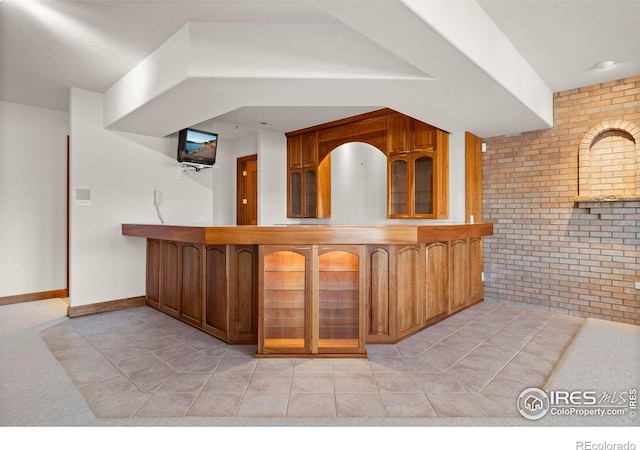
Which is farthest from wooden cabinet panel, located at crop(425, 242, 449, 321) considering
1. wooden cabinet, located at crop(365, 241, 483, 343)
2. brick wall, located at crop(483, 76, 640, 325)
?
brick wall, located at crop(483, 76, 640, 325)

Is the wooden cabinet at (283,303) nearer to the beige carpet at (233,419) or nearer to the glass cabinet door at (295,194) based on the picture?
the beige carpet at (233,419)

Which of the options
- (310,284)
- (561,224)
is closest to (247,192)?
(310,284)

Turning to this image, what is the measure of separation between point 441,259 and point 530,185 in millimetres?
1699

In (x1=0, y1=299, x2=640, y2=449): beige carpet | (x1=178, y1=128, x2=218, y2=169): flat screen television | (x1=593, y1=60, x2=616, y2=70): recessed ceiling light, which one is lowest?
(x1=0, y1=299, x2=640, y2=449): beige carpet

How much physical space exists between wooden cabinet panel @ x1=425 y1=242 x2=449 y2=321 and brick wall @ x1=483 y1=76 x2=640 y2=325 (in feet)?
4.13

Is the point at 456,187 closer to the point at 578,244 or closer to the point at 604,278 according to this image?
the point at 578,244

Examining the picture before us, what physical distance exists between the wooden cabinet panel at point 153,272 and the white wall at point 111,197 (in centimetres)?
15

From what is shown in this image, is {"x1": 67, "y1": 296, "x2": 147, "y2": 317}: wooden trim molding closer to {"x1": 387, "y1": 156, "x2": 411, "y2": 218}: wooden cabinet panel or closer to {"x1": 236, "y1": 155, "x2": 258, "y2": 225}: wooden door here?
{"x1": 236, "y1": 155, "x2": 258, "y2": 225}: wooden door

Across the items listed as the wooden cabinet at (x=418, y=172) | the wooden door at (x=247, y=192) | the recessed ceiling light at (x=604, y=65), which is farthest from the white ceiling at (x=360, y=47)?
the wooden door at (x=247, y=192)

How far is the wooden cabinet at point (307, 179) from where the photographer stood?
5438mm

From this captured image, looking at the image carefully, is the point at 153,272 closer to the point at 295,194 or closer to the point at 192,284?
the point at 192,284

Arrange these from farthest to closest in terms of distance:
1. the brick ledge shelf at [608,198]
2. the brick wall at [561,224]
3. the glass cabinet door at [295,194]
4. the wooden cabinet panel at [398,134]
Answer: the glass cabinet door at [295,194] → the wooden cabinet panel at [398,134] → the brick wall at [561,224] → the brick ledge shelf at [608,198]

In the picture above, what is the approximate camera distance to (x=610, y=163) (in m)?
3.75

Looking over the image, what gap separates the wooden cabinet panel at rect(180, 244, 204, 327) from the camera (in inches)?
133
